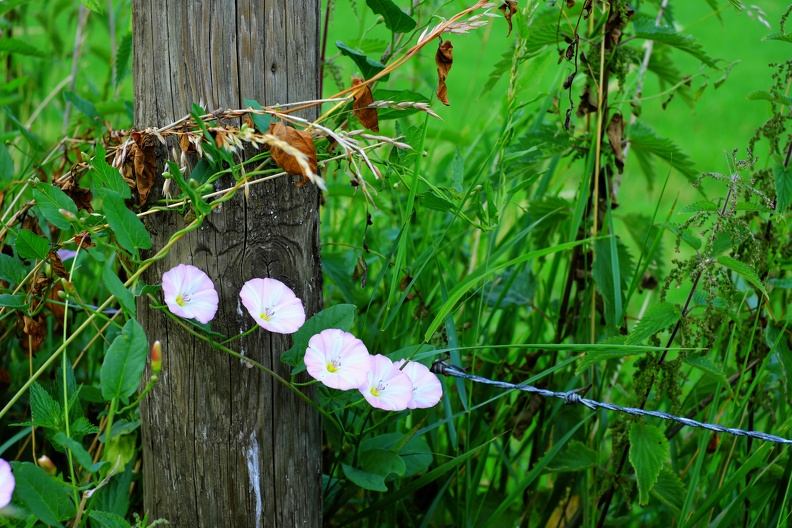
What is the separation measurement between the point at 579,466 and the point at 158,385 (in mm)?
749

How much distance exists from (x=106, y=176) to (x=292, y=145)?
0.26 meters

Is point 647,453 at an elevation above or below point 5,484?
below

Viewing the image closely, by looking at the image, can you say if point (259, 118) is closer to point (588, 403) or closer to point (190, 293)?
point (190, 293)

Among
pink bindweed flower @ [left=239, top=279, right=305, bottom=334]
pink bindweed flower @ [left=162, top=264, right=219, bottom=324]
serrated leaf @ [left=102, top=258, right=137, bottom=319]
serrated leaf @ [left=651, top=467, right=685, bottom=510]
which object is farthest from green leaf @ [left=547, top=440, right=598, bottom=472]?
serrated leaf @ [left=102, top=258, right=137, bottom=319]

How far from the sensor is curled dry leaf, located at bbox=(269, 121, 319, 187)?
1002mm

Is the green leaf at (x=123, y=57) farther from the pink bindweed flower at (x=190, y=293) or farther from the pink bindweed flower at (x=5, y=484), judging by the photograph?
the pink bindweed flower at (x=5, y=484)

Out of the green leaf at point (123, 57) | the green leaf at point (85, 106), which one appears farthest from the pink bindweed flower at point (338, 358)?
the green leaf at point (123, 57)

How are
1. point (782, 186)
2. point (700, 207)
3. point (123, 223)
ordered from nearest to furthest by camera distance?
point (123, 223) < point (700, 207) < point (782, 186)

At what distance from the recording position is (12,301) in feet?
3.57

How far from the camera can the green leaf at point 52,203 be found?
1.04m

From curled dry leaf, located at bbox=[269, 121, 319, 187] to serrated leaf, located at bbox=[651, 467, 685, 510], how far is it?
847 millimetres

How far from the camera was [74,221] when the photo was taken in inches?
39.0

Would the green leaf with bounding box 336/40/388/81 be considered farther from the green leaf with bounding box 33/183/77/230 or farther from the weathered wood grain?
the green leaf with bounding box 33/183/77/230

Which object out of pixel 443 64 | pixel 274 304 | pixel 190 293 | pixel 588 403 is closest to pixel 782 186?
pixel 588 403
